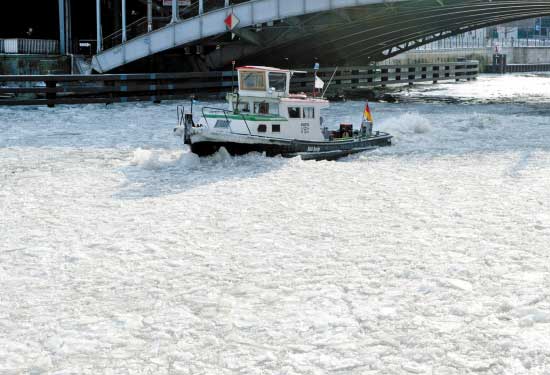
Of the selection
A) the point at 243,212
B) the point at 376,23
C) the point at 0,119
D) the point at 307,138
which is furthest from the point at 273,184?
the point at 376,23

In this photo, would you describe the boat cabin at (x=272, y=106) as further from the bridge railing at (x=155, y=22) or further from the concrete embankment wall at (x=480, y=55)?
the concrete embankment wall at (x=480, y=55)

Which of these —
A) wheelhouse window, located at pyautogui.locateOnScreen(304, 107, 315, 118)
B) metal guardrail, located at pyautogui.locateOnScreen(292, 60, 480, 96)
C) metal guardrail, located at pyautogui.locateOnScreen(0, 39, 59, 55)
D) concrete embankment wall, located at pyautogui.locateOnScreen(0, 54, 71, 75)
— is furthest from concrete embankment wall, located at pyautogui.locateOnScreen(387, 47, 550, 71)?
wheelhouse window, located at pyautogui.locateOnScreen(304, 107, 315, 118)

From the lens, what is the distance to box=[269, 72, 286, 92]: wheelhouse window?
21281 millimetres

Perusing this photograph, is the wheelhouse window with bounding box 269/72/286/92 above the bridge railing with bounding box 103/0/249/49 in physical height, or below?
below

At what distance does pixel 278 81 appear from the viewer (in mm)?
21422

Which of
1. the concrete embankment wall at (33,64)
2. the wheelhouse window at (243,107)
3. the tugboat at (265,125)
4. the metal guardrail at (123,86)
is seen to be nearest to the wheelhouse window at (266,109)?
the tugboat at (265,125)

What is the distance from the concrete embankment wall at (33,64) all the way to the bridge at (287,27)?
1816 millimetres

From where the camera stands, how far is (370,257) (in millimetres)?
11586

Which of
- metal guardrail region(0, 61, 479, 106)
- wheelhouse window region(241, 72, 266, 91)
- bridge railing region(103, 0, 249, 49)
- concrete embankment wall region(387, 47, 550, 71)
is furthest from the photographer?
concrete embankment wall region(387, 47, 550, 71)

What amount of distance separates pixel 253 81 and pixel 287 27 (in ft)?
72.0

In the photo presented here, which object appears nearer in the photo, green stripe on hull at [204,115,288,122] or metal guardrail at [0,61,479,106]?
green stripe on hull at [204,115,288,122]

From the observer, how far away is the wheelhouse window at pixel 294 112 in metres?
21.3

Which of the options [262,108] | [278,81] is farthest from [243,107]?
[278,81]

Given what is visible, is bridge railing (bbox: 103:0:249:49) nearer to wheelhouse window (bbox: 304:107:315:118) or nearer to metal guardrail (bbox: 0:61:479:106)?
metal guardrail (bbox: 0:61:479:106)
